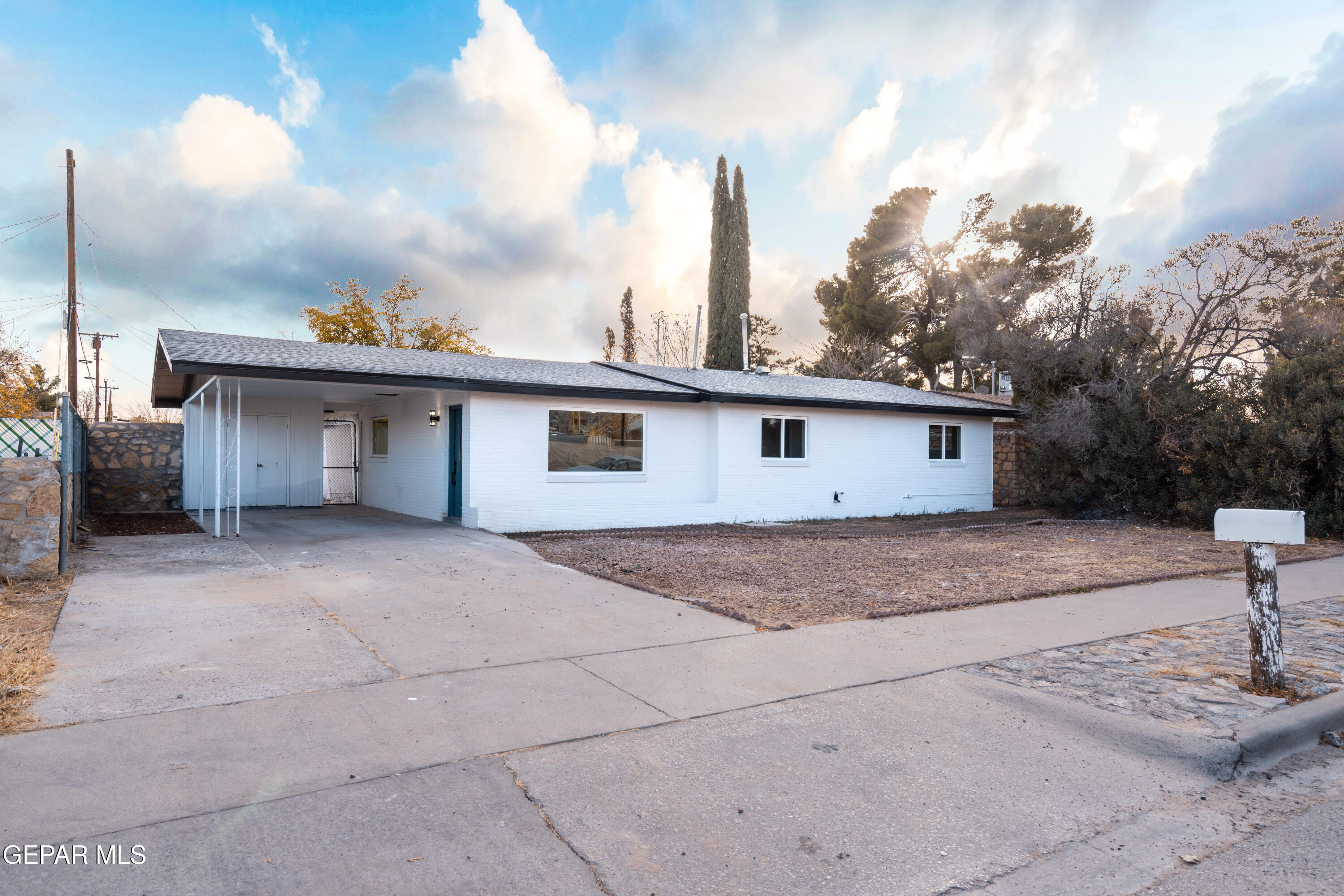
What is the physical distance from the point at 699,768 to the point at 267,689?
269 cm

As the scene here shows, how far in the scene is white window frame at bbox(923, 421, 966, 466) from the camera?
1816cm

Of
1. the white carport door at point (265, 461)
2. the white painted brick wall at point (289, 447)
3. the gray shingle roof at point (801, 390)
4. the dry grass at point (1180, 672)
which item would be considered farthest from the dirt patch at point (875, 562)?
the white carport door at point (265, 461)

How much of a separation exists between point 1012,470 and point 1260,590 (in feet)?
53.4

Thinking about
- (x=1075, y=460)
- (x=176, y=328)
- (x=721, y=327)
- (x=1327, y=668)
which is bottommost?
(x=1327, y=668)

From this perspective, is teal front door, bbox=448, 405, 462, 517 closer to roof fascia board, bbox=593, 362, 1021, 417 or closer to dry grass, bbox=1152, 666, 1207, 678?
roof fascia board, bbox=593, 362, 1021, 417

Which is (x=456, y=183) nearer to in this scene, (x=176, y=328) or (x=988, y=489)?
(x=176, y=328)

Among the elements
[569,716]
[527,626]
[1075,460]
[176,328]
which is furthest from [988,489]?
[176,328]

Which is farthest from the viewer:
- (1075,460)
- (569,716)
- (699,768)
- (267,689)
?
(1075,460)

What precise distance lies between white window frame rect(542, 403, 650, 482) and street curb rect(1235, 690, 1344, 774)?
10.8 metres

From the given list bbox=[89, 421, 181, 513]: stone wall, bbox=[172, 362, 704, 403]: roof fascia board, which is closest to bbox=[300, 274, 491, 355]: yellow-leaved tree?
bbox=[89, 421, 181, 513]: stone wall

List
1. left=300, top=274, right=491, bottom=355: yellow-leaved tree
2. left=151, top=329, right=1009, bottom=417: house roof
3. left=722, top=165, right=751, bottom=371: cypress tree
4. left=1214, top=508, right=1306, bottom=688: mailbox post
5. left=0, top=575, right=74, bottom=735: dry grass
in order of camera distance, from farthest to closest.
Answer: left=300, top=274, right=491, bottom=355: yellow-leaved tree
left=722, top=165, right=751, bottom=371: cypress tree
left=151, top=329, right=1009, bottom=417: house roof
left=1214, top=508, right=1306, bottom=688: mailbox post
left=0, top=575, right=74, bottom=735: dry grass

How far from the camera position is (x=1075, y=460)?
16578mm

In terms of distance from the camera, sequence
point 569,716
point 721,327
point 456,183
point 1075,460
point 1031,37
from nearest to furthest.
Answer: point 569,716, point 1031,37, point 1075,460, point 456,183, point 721,327

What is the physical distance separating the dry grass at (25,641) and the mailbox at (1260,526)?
6689mm
